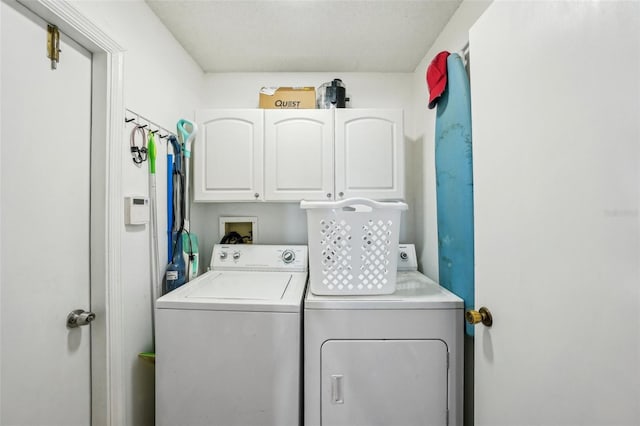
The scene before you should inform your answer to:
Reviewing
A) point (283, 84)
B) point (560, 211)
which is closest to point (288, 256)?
point (283, 84)

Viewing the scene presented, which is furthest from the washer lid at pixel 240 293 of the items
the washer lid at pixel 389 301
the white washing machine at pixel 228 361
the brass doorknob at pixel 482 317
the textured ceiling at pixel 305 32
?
the textured ceiling at pixel 305 32

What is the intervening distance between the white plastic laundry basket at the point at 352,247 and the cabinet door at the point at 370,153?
626mm

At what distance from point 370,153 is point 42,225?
1741 millimetres

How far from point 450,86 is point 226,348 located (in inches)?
67.8

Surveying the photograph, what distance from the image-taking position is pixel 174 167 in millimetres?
1643

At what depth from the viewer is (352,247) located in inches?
49.1

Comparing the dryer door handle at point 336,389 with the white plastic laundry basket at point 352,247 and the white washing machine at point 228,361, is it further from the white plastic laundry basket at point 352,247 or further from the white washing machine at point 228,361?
the white plastic laundry basket at point 352,247

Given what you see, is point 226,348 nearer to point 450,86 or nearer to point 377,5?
point 450,86

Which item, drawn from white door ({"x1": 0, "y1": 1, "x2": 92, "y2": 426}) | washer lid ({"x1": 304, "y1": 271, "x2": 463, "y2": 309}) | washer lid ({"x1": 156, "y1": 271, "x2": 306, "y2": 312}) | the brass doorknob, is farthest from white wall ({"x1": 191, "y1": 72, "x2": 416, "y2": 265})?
the brass doorknob

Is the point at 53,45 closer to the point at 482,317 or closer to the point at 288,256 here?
the point at 288,256

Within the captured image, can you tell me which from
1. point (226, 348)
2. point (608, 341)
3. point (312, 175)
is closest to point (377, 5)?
point (312, 175)

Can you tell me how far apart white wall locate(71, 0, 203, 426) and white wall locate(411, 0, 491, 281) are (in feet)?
5.73

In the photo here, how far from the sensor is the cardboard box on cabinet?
1.94 m

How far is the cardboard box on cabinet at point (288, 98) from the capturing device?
1942 millimetres
